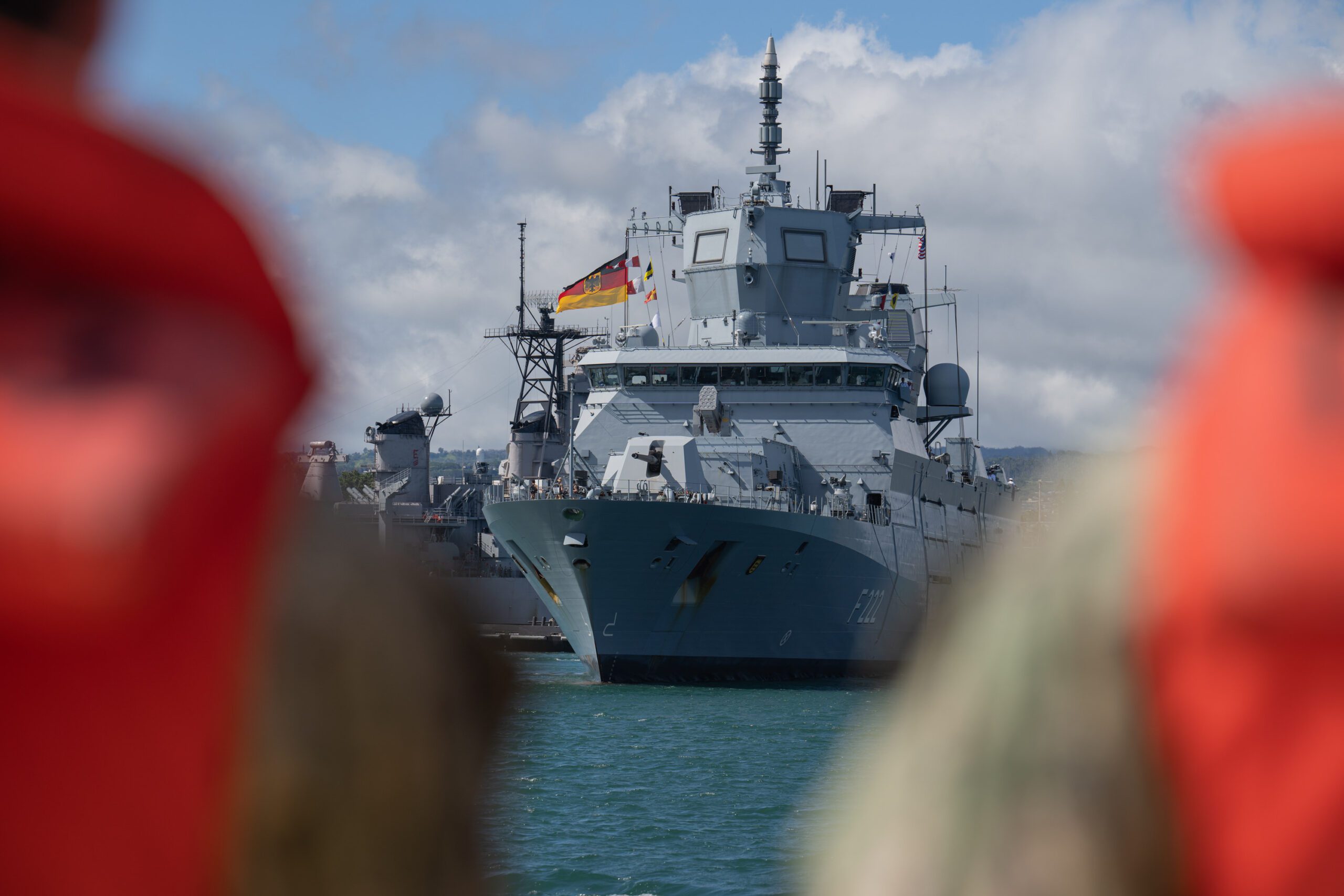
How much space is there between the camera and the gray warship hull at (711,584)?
2770cm

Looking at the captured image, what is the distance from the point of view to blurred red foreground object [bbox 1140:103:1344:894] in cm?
72

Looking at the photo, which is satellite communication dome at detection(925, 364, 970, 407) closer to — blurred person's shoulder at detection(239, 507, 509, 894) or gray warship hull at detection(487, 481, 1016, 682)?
gray warship hull at detection(487, 481, 1016, 682)

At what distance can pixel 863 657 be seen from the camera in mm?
31203

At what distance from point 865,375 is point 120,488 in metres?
31.9

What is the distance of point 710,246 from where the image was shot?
36.7 metres

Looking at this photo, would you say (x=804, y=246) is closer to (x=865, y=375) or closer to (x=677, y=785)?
(x=865, y=375)

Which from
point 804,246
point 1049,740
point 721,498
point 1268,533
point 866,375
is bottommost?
point 1049,740

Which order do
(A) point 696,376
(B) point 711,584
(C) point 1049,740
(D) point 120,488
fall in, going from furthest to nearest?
(A) point 696,376 < (B) point 711,584 < (C) point 1049,740 < (D) point 120,488

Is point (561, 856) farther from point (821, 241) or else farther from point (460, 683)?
point (821, 241)

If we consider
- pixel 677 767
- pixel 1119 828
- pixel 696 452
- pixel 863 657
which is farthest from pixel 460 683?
pixel 863 657

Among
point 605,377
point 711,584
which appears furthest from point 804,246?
point 711,584

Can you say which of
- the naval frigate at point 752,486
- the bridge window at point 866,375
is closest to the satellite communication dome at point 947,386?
the naval frigate at point 752,486

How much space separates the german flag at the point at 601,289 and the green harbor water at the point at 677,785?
9.67m

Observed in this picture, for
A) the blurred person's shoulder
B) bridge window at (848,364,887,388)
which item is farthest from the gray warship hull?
the blurred person's shoulder
